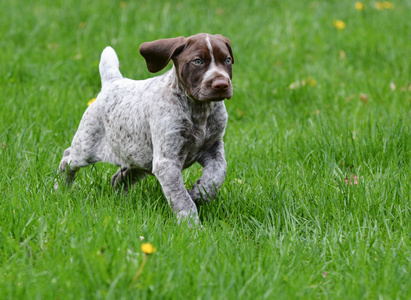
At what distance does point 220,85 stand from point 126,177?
149cm

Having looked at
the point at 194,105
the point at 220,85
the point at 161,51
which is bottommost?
the point at 194,105

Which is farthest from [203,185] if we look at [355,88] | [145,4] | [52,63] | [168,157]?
[145,4]

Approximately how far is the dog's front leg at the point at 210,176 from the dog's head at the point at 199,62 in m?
0.48

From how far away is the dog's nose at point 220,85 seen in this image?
3146 mm

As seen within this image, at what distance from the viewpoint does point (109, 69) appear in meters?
4.34

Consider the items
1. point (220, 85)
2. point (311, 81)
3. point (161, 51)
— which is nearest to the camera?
point (220, 85)

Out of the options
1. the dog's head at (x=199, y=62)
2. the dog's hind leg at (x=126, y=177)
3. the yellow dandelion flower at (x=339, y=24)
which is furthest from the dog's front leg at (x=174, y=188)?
the yellow dandelion flower at (x=339, y=24)

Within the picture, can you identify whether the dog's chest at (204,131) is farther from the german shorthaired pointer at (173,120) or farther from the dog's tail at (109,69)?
the dog's tail at (109,69)

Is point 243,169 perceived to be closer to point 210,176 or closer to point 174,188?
point 210,176

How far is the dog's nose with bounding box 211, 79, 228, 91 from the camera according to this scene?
10.3ft

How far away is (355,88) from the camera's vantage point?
6328 mm

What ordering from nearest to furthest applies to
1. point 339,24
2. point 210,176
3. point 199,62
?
point 199,62 < point 210,176 < point 339,24

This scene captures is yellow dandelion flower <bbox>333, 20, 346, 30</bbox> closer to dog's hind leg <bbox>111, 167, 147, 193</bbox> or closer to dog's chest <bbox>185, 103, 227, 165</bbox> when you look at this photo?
dog's hind leg <bbox>111, 167, 147, 193</bbox>

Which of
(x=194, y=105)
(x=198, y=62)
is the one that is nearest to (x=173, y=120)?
(x=194, y=105)
